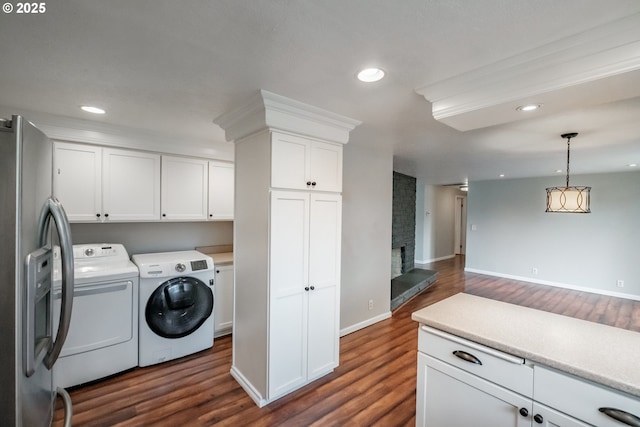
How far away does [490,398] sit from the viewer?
4.46 ft

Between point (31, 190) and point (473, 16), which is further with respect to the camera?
point (473, 16)

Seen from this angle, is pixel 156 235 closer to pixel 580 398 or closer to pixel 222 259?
pixel 222 259

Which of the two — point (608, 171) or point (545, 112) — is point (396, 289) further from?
point (608, 171)

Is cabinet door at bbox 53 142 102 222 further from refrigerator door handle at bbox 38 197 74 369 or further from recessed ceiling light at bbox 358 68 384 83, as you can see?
recessed ceiling light at bbox 358 68 384 83

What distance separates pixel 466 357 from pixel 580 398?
1.41 feet

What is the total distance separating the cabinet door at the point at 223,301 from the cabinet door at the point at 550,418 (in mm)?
2874

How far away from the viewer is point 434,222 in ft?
27.7

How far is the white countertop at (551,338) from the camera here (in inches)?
43.2

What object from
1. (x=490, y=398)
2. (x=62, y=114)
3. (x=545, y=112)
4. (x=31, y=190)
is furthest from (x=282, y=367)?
(x=62, y=114)

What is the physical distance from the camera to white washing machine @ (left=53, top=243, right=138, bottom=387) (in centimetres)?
233

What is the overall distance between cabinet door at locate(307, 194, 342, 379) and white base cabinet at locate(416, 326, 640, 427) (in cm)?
101

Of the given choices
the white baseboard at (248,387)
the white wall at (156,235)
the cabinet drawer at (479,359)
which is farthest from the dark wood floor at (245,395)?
the white wall at (156,235)

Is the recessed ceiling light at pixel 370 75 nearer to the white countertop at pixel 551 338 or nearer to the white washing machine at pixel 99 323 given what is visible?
the white countertop at pixel 551 338

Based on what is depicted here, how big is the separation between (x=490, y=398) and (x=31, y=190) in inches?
79.3
